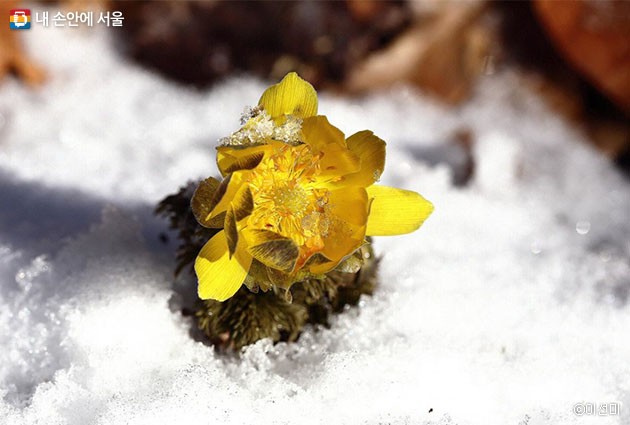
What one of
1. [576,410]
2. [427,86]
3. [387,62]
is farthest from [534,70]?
[576,410]

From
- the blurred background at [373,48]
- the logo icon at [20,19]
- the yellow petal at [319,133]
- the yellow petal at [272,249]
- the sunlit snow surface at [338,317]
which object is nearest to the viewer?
the yellow petal at [272,249]

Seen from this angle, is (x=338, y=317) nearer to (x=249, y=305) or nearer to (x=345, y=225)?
(x=249, y=305)

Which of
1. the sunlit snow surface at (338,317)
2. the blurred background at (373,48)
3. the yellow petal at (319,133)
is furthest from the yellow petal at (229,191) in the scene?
the blurred background at (373,48)

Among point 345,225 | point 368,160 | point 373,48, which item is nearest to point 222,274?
point 345,225

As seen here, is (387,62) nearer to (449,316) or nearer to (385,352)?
(449,316)

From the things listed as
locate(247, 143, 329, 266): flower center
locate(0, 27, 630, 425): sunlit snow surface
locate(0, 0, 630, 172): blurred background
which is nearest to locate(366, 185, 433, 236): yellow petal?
locate(247, 143, 329, 266): flower center

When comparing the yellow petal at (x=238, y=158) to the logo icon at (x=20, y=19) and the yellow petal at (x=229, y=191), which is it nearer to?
the yellow petal at (x=229, y=191)

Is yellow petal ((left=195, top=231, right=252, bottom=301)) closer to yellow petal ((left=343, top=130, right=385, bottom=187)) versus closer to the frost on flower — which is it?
the frost on flower
